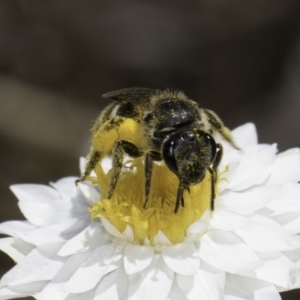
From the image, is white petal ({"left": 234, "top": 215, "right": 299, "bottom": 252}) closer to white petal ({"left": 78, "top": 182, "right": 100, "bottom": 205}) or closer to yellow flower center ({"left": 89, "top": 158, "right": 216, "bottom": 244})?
yellow flower center ({"left": 89, "top": 158, "right": 216, "bottom": 244})

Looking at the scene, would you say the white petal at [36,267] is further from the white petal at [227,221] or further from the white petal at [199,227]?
the white petal at [227,221]

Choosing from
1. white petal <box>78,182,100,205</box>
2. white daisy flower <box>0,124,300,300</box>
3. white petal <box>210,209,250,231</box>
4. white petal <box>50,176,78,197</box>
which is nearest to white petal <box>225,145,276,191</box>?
white daisy flower <box>0,124,300,300</box>

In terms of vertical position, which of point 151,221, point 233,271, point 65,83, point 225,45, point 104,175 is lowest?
point 233,271

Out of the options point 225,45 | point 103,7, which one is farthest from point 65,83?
point 225,45

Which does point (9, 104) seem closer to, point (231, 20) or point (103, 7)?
point (103, 7)

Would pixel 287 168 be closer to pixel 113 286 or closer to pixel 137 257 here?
pixel 137 257

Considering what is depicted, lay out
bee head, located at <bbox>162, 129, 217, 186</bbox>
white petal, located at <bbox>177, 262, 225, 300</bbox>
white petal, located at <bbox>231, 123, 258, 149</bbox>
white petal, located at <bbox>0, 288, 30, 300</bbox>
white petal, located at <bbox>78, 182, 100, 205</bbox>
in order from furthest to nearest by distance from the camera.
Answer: white petal, located at <bbox>231, 123, 258, 149</bbox> → white petal, located at <bbox>78, 182, 100, 205</bbox> → white petal, located at <bbox>0, 288, 30, 300</bbox> → white petal, located at <bbox>177, 262, 225, 300</bbox> → bee head, located at <bbox>162, 129, 217, 186</bbox>

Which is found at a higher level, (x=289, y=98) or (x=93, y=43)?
(x=93, y=43)
